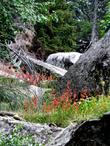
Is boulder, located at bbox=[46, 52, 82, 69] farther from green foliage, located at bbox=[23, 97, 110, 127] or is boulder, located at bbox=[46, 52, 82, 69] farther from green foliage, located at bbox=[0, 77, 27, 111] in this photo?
green foliage, located at bbox=[23, 97, 110, 127]

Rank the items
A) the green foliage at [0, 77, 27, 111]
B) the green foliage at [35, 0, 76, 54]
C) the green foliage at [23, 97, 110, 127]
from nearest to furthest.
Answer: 1. the green foliage at [23, 97, 110, 127]
2. the green foliage at [0, 77, 27, 111]
3. the green foliage at [35, 0, 76, 54]

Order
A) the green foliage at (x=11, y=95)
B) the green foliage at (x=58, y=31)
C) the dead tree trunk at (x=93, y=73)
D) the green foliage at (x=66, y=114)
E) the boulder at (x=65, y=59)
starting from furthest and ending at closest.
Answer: the green foliage at (x=58, y=31) → the boulder at (x=65, y=59) → the dead tree trunk at (x=93, y=73) → the green foliage at (x=11, y=95) → the green foliage at (x=66, y=114)

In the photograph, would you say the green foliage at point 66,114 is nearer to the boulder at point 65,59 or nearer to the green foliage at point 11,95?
the green foliage at point 11,95

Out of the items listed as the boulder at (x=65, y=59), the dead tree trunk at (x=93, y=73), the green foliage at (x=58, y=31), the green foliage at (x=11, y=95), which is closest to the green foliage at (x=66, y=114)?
the green foliage at (x=11, y=95)

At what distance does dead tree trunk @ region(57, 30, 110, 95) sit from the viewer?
1227cm

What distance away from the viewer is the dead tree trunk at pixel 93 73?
40.2 ft

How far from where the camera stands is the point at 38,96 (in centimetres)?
1155

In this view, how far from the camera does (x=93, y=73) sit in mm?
12414

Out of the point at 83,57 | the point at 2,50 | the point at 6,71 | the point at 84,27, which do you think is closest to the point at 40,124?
the point at 2,50

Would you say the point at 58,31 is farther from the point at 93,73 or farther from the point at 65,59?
the point at 93,73

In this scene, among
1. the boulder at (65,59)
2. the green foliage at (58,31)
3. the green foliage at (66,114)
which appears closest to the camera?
the green foliage at (66,114)

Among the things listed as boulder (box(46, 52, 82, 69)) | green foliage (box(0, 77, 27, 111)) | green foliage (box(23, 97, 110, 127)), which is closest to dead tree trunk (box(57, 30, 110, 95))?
green foliage (box(0, 77, 27, 111))

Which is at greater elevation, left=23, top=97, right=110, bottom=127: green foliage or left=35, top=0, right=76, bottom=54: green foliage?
left=35, top=0, right=76, bottom=54: green foliage

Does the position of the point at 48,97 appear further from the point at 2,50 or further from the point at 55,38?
the point at 55,38
